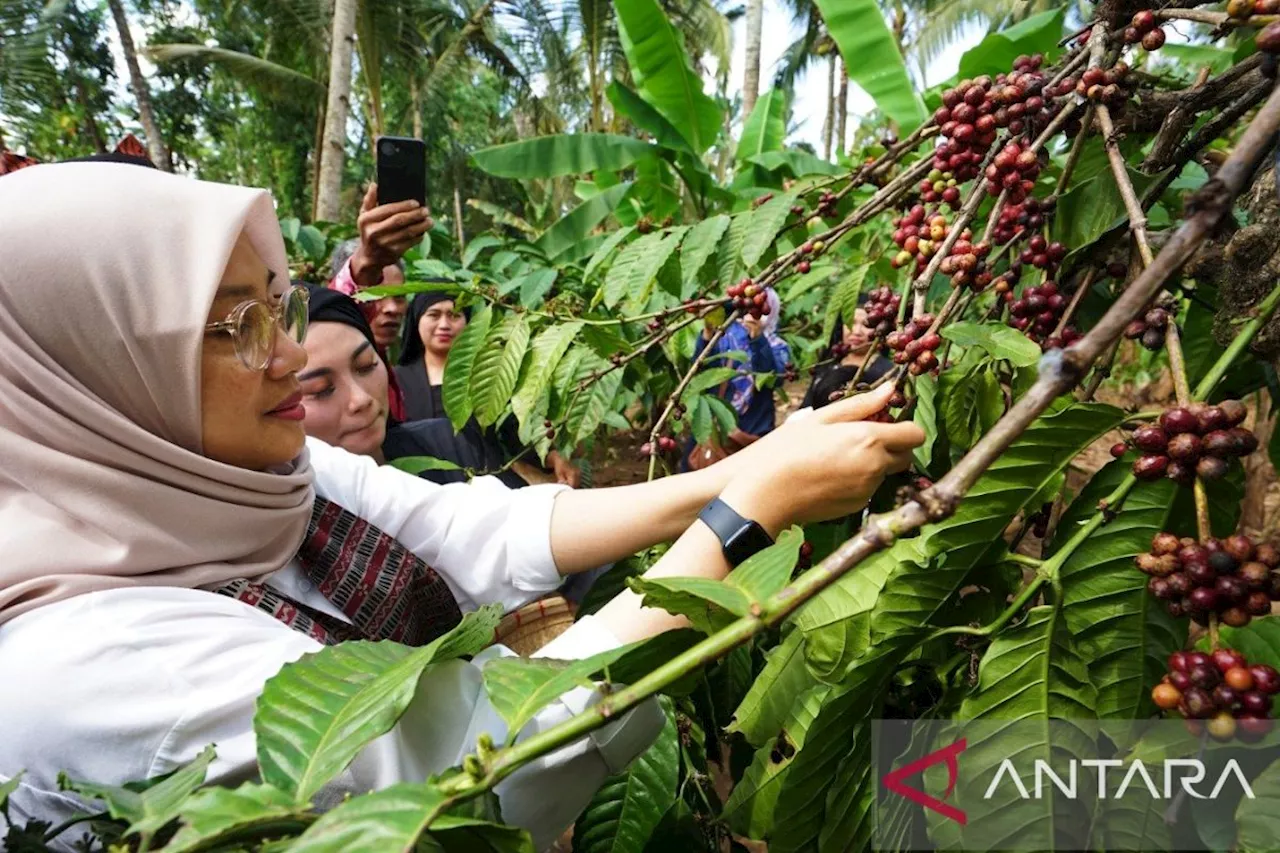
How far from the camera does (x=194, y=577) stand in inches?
40.0

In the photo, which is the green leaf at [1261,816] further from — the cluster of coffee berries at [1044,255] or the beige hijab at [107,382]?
the beige hijab at [107,382]

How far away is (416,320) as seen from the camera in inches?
121

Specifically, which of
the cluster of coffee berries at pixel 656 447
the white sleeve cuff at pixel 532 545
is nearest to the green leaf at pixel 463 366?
the white sleeve cuff at pixel 532 545

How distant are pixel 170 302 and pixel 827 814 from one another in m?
1.03

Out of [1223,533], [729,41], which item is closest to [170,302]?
[1223,533]

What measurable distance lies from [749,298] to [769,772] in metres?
0.74

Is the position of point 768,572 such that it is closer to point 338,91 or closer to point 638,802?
point 638,802

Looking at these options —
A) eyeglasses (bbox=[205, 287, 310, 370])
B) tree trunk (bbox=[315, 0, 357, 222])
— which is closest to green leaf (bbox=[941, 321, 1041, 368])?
eyeglasses (bbox=[205, 287, 310, 370])

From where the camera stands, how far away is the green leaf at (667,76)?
12.3 ft

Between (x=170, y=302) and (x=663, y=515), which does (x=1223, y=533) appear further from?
(x=170, y=302)

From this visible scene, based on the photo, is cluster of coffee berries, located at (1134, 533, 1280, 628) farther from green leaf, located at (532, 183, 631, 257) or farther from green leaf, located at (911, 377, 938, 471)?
green leaf, located at (532, 183, 631, 257)

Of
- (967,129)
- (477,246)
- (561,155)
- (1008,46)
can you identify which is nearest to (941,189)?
(967,129)

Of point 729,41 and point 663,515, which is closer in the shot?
point 663,515

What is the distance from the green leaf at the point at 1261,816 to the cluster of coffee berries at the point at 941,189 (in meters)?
0.79
